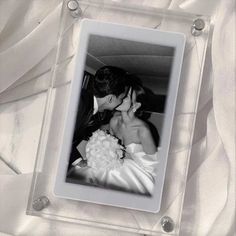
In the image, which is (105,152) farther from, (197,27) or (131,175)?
(197,27)

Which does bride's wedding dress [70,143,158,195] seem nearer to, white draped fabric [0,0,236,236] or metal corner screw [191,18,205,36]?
white draped fabric [0,0,236,236]

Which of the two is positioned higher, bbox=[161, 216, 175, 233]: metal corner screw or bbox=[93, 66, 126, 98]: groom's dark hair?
bbox=[93, 66, 126, 98]: groom's dark hair

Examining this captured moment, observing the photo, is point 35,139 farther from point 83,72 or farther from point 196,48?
point 196,48

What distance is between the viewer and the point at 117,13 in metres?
0.66

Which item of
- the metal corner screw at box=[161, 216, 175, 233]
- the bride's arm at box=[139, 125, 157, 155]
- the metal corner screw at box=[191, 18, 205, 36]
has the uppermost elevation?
the metal corner screw at box=[191, 18, 205, 36]

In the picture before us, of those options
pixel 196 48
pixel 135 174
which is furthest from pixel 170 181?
pixel 196 48

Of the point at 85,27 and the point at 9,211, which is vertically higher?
the point at 85,27

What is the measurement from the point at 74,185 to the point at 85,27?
201 millimetres

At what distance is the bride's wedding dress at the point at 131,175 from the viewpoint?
63cm

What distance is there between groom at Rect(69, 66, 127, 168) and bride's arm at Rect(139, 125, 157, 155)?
5 cm

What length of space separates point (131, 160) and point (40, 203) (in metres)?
0.13

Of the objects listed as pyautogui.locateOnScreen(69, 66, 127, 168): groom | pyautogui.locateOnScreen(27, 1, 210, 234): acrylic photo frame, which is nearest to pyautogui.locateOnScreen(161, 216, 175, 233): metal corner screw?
pyautogui.locateOnScreen(27, 1, 210, 234): acrylic photo frame

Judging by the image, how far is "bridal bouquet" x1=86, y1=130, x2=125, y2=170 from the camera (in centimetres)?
63

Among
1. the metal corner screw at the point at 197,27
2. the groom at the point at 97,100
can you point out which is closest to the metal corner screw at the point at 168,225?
the groom at the point at 97,100
